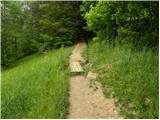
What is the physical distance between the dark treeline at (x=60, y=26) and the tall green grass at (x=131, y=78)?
43.8 inches

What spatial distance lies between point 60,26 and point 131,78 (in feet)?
54.8

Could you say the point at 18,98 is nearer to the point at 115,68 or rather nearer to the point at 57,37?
the point at 115,68

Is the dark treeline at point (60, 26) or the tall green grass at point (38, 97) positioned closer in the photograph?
the tall green grass at point (38, 97)

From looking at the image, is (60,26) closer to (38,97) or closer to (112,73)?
(112,73)

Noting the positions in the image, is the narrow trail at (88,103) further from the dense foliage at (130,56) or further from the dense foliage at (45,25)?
the dense foliage at (45,25)

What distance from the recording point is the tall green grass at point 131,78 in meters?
7.70

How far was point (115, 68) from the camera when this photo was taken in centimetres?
1076

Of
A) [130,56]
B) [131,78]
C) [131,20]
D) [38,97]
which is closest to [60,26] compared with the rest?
[131,20]

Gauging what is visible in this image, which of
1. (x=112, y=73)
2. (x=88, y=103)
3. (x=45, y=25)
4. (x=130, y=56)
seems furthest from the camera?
(x=45, y=25)

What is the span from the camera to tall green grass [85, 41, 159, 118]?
303 inches

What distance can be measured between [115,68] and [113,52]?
2577mm

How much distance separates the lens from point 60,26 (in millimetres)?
25578

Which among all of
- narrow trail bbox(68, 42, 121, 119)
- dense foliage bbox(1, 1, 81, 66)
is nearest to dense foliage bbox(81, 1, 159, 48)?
narrow trail bbox(68, 42, 121, 119)

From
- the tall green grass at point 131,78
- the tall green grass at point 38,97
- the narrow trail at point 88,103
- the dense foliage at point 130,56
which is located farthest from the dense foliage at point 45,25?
the narrow trail at point 88,103
